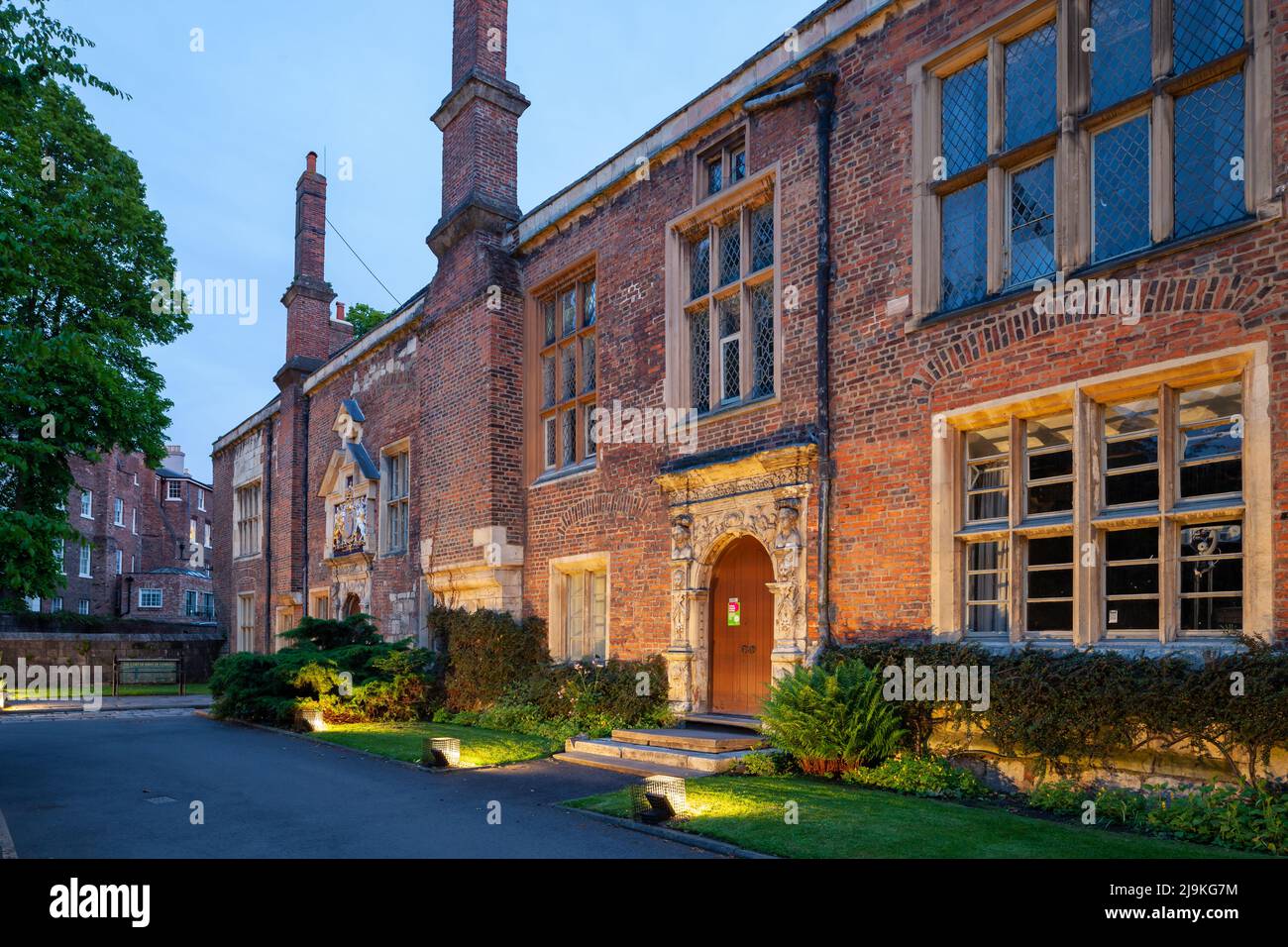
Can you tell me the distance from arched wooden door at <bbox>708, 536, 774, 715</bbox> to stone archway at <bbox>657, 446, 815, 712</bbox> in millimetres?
136

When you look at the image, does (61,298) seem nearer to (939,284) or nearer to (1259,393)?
(939,284)

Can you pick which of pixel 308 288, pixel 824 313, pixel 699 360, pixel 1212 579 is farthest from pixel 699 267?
pixel 308 288

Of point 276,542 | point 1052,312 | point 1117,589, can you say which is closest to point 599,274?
point 1052,312

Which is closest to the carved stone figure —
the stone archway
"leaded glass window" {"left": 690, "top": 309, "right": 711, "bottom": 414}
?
the stone archway

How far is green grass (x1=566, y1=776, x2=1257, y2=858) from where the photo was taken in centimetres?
618

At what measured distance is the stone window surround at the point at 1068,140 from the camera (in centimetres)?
707

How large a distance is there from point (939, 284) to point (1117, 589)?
3590mm

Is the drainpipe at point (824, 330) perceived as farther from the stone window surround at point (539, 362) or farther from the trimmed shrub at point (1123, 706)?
the stone window surround at point (539, 362)

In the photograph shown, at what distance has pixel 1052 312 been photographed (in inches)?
328

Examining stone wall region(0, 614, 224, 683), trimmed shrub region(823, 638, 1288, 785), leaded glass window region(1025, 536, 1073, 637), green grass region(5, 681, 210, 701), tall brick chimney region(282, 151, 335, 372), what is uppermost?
tall brick chimney region(282, 151, 335, 372)

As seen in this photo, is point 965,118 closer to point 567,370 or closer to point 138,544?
point 567,370

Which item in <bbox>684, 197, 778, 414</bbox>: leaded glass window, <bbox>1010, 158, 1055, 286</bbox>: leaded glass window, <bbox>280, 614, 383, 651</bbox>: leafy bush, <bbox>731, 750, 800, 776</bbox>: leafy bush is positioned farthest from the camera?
<bbox>280, 614, 383, 651</bbox>: leafy bush

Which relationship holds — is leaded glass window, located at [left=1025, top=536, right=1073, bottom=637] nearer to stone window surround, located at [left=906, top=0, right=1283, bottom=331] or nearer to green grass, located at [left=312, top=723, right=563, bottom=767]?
stone window surround, located at [left=906, top=0, right=1283, bottom=331]

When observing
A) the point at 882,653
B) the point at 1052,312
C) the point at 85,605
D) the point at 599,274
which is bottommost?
the point at 85,605
